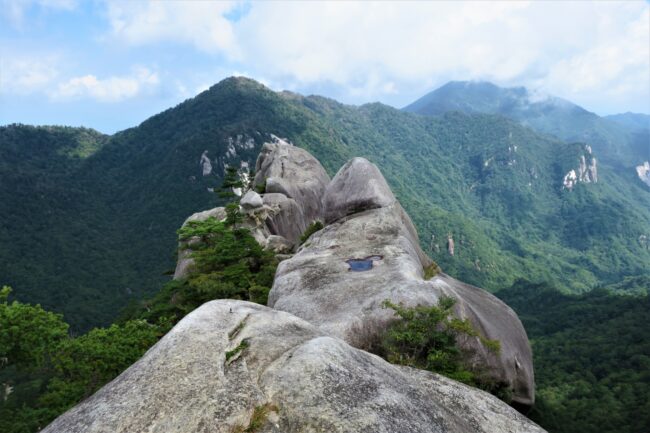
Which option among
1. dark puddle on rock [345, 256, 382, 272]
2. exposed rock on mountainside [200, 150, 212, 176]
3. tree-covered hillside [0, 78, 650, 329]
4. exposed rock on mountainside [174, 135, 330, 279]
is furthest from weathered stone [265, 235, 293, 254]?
exposed rock on mountainside [200, 150, 212, 176]

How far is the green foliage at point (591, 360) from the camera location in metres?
50.3

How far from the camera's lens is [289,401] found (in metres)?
6.07

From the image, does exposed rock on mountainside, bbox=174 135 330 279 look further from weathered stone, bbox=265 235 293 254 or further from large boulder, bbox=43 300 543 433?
large boulder, bbox=43 300 543 433

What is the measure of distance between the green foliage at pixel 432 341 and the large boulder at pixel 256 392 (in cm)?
416

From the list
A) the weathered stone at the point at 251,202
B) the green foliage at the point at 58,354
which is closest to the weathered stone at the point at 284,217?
the weathered stone at the point at 251,202

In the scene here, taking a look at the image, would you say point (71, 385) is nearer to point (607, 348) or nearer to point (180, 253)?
point (180, 253)

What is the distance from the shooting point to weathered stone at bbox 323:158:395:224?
24455mm

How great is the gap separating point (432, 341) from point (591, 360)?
79.8 meters

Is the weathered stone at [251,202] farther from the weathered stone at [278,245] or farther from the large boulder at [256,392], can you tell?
the large boulder at [256,392]

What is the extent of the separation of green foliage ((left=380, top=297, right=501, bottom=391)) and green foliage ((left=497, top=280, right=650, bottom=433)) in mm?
14514

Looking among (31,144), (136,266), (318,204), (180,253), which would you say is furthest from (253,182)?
(31,144)

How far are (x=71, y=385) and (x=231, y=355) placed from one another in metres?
12.1

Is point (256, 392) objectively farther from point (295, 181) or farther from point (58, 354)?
point (295, 181)

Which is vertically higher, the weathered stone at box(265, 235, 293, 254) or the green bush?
the weathered stone at box(265, 235, 293, 254)
